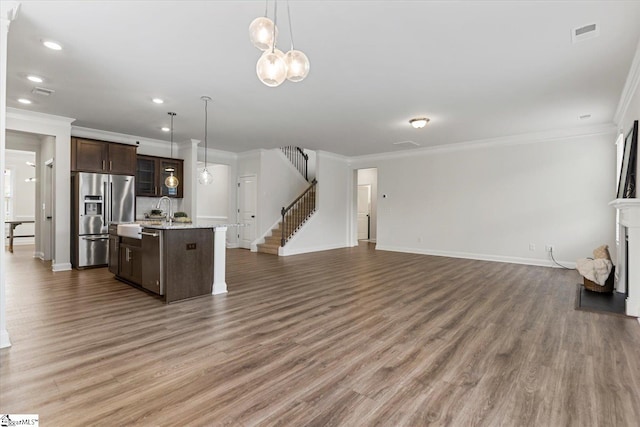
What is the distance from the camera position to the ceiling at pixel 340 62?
2662mm

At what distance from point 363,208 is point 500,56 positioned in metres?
9.17

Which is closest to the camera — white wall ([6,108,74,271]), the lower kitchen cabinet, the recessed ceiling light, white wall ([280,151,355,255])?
the recessed ceiling light

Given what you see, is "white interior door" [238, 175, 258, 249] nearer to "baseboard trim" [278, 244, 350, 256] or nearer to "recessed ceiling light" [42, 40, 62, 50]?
"baseboard trim" [278, 244, 350, 256]

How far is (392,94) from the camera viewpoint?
14.8 feet

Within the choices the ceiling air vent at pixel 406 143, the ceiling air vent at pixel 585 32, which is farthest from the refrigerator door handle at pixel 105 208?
the ceiling air vent at pixel 585 32

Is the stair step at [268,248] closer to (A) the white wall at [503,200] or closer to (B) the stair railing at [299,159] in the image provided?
(B) the stair railing at [299,159]

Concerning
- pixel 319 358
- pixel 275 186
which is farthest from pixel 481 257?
pixel 319 358

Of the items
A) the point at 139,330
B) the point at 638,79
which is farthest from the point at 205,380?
the point at 638,79

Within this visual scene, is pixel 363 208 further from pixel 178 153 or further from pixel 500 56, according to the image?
pixel 500 56

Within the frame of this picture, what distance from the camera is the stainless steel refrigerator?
597cm

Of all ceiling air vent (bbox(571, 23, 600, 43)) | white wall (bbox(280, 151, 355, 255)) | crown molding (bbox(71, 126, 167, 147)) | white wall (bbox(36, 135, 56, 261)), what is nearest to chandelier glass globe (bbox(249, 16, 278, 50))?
ceiling air vent (bbox(571, 23, 600, 43))

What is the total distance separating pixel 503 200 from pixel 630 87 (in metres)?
3.40

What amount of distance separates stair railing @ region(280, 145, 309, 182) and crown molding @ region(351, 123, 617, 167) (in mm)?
2790

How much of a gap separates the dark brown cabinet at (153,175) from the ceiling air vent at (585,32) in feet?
25.1
